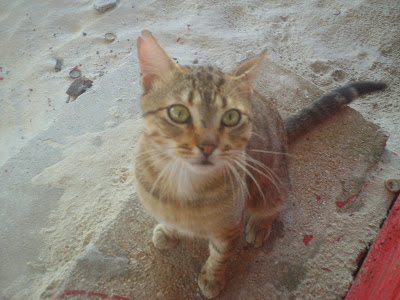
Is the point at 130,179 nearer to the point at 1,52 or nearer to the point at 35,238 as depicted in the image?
the point at 35,238

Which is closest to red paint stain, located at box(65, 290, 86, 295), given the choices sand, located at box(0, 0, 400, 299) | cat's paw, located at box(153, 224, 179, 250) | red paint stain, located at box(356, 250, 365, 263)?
sand, located at box(0, 0, 400, 299)

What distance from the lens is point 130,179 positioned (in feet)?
7.43

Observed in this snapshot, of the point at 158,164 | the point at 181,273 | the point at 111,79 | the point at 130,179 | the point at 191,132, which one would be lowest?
the point at 181,273

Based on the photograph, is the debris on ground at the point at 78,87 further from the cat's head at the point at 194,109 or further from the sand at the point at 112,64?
the cat's head at the point at 194,109

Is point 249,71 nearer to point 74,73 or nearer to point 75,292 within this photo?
point 75,292

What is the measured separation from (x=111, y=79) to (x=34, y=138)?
1006 mm

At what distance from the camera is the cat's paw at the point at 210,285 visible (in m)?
1.71

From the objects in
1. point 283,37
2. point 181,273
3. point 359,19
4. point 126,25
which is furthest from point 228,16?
point 181,273

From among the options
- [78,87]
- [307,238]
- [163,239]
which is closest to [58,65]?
[78,87]

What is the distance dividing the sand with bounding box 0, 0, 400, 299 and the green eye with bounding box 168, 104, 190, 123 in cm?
105

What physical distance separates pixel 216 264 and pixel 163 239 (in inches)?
16.0

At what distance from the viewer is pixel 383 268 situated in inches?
63.6

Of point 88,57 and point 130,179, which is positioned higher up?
point 88,57

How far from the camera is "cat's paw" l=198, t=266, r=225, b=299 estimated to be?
1.71 m
